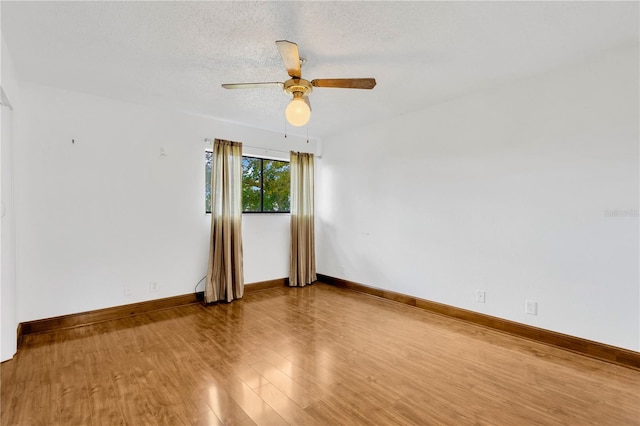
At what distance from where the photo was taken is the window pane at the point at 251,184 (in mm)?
4703

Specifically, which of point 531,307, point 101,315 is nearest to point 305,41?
point 531,307

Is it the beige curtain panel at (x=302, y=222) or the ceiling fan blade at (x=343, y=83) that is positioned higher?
the ceiling fan blade at (x=343, y=83)

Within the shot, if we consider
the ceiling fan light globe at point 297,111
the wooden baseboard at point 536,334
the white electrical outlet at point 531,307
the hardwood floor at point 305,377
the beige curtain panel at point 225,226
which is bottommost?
the hardwood floor at point 305,377

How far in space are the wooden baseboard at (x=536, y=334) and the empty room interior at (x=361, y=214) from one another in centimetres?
3

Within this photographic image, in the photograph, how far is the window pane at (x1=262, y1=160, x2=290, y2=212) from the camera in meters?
4.94

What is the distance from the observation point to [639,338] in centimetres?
240

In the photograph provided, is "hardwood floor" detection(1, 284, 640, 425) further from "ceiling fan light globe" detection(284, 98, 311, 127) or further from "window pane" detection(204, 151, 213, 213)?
"ceiling fan light globe" detection(284, 98, 311, 127)

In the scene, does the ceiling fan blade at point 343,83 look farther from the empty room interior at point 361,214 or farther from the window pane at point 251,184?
the window pane at point 251,184

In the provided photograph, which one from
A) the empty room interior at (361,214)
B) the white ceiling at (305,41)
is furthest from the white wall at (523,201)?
the white ceiling at (305,41)

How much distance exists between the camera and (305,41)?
2.30m

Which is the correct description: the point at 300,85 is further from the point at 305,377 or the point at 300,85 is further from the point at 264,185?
the point at 264,185

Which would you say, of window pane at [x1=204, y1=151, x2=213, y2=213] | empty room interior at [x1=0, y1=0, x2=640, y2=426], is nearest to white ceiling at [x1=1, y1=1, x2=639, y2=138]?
empty room interior at [x1=0, y1=0, x2=640, y2=426]

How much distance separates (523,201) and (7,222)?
469cm

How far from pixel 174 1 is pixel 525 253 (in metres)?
3.63
